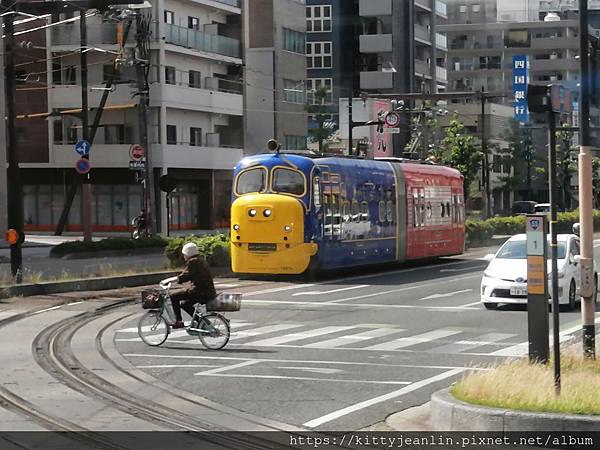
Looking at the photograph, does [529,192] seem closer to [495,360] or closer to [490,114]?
[490,114]

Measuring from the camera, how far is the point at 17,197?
88.3 feet

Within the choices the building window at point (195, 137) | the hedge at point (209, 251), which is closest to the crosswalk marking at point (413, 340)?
the hedge at point (209, 251)

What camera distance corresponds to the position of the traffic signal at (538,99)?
1082 cm

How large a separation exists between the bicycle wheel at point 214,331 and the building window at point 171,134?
44.9 m

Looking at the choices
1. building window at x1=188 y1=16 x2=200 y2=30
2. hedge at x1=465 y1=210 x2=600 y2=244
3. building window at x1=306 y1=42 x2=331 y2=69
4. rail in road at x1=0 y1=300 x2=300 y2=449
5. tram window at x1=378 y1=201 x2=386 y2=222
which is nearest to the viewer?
rail in road at x1=0 y1=300 x2=300 y2=449

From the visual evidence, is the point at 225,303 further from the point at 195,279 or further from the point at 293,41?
the point at 293,41

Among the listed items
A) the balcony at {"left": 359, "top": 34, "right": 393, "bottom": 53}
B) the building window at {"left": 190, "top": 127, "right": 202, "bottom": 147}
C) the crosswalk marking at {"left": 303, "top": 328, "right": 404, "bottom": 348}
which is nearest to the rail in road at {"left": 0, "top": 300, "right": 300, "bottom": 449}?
→ the crosswalk marking at {"left": 303, "top": 328, "right": 404, "bottom": 348}

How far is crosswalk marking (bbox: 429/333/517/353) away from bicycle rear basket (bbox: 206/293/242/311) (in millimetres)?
3026

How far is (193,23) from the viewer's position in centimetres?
6375

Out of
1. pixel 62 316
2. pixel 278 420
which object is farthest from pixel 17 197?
pixel 278 420

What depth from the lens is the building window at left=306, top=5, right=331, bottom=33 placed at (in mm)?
84312

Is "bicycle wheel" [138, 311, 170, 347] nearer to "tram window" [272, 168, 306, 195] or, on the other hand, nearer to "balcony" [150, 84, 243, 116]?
"tram window" [272, 168, 306, 195]

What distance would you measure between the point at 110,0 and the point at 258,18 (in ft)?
136

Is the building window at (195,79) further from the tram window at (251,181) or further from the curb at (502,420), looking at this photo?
the curb at (502,420)
